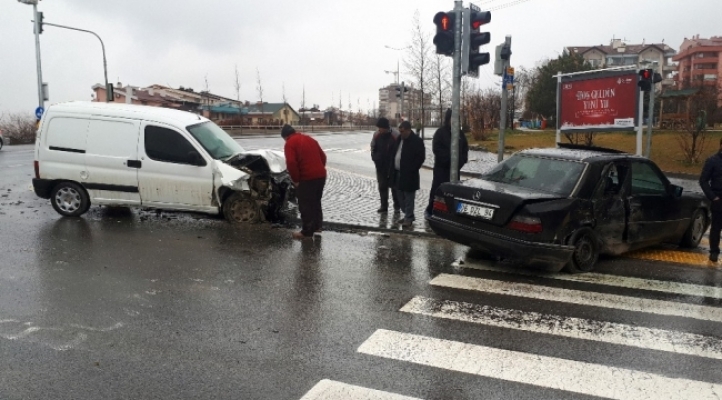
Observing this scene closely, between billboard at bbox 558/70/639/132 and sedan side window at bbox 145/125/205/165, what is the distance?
1080 centimetres

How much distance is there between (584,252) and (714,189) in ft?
7.12

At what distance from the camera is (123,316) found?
498cm

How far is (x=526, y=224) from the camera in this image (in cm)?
610

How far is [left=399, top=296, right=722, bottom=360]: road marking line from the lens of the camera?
4.52m

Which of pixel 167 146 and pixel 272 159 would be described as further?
pixel 272 159

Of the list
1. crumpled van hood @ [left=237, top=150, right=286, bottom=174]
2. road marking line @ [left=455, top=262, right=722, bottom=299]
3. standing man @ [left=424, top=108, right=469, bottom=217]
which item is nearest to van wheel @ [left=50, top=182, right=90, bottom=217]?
crumpled van hood @ [left=237, top=150, right=286, bottom=174]

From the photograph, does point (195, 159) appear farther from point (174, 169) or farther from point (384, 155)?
point (384, 155)

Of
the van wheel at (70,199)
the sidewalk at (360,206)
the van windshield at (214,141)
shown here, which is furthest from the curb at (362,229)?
the van wheel at (70,199)

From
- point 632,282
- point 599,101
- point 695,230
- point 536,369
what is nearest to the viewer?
point 536,369

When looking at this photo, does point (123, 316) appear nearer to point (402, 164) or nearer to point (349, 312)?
point (349, 312)

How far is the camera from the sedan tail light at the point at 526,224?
6.05 meters

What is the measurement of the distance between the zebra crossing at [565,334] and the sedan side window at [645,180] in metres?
1.37

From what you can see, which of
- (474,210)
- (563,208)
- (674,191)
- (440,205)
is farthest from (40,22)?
(674,191)

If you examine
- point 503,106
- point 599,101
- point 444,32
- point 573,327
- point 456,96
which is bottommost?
point 573,327
